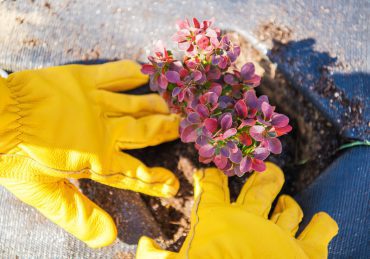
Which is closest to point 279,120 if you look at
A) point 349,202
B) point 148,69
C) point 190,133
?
point 190,133

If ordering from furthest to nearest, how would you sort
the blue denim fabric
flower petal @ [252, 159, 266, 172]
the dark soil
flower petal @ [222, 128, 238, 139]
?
the dark soil
the blue denim fabric
flower petal @ [252, 159, 266, 172]
flower petal @ [222, 128, 238, 139]

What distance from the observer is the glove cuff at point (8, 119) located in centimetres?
104

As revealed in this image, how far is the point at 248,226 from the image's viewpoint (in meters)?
1.08

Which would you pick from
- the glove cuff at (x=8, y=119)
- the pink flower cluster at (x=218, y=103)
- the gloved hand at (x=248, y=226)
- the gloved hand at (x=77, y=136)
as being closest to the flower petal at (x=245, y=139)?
the pink flower cluster at (x=218, y=103)

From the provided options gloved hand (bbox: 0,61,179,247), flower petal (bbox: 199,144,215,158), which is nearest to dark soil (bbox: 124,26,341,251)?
gloved hand (bbox: 0,61,179,247)

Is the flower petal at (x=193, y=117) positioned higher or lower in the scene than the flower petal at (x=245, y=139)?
higher

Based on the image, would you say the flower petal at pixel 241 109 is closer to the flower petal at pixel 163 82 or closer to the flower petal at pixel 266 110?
the flower petal at pixel 266 110

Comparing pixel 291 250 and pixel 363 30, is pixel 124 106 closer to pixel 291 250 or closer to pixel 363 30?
pixel 291 250

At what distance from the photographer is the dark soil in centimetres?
152

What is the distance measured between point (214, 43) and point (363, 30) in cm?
69

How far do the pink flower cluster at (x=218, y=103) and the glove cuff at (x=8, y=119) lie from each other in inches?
14.4

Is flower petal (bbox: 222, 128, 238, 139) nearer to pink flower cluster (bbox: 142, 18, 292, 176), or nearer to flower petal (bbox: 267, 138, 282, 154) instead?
pink flower cluster (bbox: 142, 18, 292, 176)

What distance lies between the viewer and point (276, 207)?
149 cm

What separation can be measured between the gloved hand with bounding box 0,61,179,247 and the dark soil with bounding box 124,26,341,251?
0.09 metres
